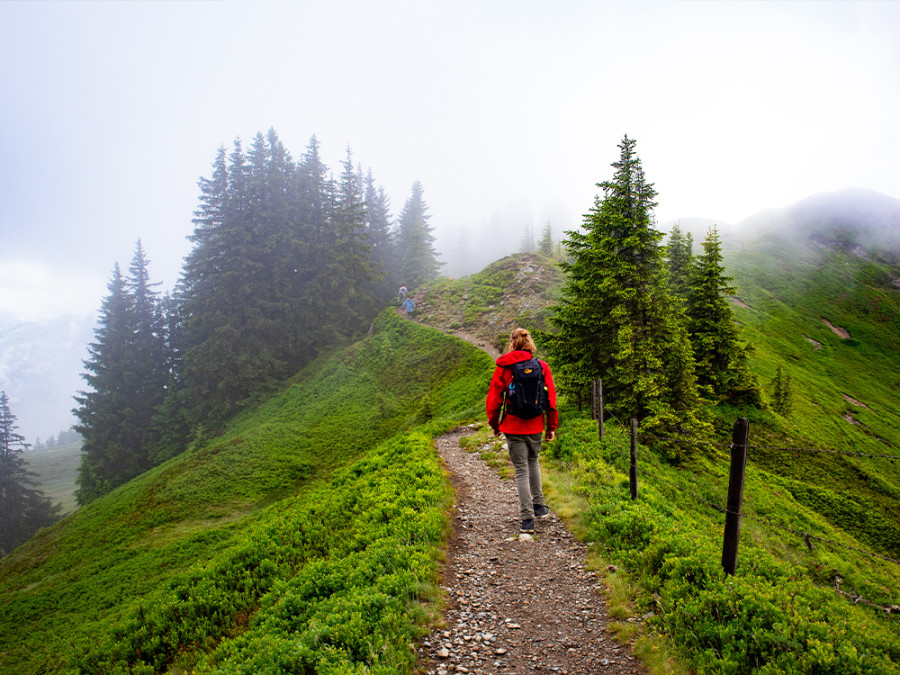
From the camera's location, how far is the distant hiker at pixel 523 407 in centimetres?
696

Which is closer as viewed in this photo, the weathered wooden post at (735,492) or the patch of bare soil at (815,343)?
the weathered wooden post at (735,492)

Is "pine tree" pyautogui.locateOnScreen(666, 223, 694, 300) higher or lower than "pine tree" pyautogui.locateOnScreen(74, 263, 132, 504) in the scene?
higher

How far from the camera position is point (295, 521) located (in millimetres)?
9773

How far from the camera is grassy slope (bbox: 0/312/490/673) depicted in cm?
571

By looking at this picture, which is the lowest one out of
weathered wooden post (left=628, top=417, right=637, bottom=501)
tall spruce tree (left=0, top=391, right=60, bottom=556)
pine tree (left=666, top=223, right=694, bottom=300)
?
tall spruce tree (left=0, top=391, right=60, bottom=556)

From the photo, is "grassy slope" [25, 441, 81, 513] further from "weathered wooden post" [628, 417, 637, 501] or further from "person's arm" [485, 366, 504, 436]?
"weathered wooden post" [628, 417, 637, 501]

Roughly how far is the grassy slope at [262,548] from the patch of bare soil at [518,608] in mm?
541

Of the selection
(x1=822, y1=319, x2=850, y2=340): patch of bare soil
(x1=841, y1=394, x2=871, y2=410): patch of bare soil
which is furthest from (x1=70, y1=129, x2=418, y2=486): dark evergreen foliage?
(x1=822, y1=319, x2=850, y2=340): patch of bare soil

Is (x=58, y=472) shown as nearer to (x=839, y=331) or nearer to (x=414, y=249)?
(x=414, y=249)

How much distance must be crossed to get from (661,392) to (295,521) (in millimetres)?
13008

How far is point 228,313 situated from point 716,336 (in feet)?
125

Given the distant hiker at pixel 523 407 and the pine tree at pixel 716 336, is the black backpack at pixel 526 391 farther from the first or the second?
the pine tree at pixel 716 336

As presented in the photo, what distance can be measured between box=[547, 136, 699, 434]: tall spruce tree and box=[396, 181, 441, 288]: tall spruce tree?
41.5 m

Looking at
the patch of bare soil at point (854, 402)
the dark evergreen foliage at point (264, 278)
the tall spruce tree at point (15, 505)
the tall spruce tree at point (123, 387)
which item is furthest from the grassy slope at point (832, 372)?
the tall spruce tree at point (15, 505)
